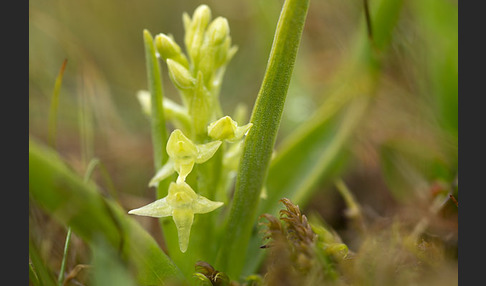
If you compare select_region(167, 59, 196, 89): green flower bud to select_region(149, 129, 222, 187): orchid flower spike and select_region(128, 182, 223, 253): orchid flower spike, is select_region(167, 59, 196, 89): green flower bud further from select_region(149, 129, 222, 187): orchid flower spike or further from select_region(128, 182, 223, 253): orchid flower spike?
select_region(128, 182, 223, 253): orchid flower spike

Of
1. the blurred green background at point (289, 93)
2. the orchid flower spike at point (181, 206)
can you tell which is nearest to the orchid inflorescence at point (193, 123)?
the orchid flower spike at point (181, 206)

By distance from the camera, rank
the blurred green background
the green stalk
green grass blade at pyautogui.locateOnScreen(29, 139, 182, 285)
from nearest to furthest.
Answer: green grass blade at pyautogui.locateOnScreen(29, 139, 182, 285)
the green stalk
the blurred green background

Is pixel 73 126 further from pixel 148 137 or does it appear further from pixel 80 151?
pixel 148 137

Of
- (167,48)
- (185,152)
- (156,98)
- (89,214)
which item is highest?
(167,48)

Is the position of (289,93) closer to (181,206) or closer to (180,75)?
(180,75)

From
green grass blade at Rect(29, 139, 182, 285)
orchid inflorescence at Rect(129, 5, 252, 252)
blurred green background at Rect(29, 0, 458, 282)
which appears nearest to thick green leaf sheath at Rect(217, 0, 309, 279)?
orchid inflorescence at Rect(129, 5, 252, 252)

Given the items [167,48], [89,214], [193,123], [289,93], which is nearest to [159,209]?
[89,214]
